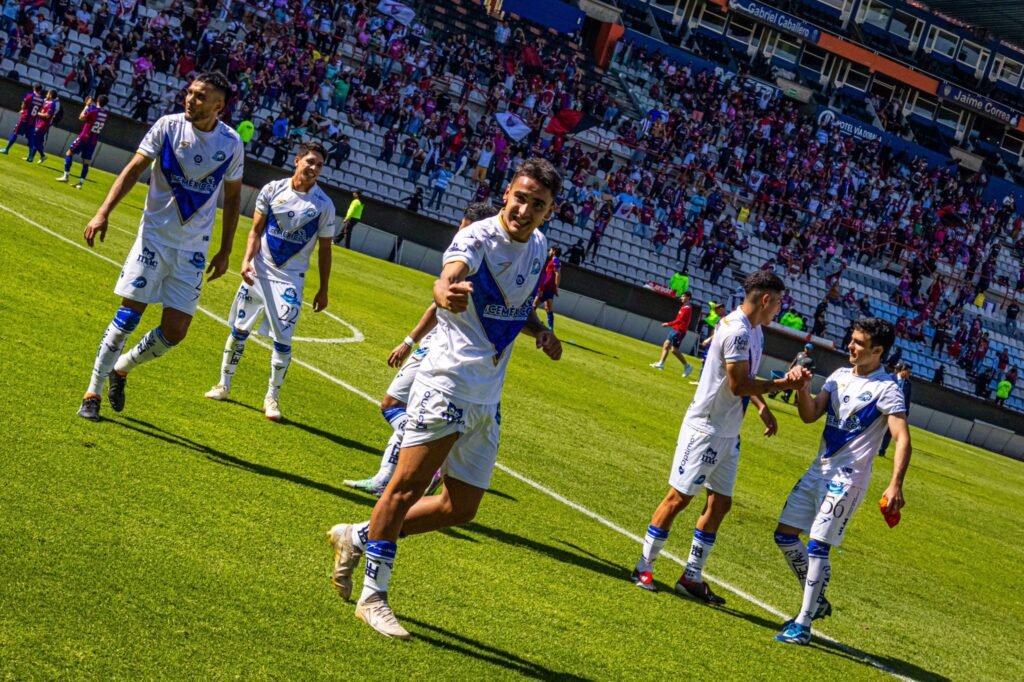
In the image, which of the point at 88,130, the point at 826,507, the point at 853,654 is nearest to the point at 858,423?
the point at 826,507

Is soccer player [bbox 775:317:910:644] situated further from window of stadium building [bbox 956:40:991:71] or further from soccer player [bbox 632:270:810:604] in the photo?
window of stadium building [bbox 956:40:991:71]

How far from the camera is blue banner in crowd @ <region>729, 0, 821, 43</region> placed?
56.6m

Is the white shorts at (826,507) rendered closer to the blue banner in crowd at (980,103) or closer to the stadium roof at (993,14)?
the stadium roof at (993,14)

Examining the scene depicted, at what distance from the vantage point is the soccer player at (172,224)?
25.6 ft

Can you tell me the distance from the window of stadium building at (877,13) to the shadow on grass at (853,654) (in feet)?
195

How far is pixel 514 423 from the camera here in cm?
1395

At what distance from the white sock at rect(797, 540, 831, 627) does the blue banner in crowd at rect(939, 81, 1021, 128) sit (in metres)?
59.4

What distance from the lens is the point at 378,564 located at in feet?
17.9

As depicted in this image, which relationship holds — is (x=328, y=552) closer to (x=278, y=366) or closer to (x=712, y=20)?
(x=278, y=366)

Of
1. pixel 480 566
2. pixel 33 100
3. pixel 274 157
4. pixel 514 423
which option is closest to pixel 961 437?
pixel 274 157

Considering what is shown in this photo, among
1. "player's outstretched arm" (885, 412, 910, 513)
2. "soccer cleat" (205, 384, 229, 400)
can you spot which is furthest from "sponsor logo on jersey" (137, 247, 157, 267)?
"player's outstretched arm" (885, 412, 910, 513)

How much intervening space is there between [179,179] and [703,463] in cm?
435

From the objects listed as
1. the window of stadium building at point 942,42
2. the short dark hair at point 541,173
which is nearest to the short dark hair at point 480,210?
the short dark hair at point 541,173

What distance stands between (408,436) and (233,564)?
4.06 ft
